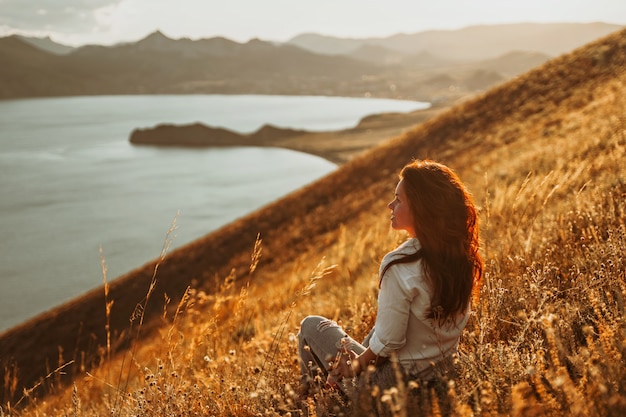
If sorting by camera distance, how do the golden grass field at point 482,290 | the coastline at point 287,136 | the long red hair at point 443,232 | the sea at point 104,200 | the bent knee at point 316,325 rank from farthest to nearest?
the coastline at point 287,136 → the sea at point 104,200 → the bent knee at point 316,325 → the long red hair at point 443,232 → the golden grass field at point 482,290

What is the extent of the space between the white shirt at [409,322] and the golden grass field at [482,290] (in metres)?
0.16

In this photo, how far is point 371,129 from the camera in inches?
2687

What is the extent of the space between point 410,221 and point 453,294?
40 cm

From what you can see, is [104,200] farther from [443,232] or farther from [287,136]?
[443,232]

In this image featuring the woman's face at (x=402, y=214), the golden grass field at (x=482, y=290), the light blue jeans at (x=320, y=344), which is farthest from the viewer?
the light blue jeans at (x=320, y=344)

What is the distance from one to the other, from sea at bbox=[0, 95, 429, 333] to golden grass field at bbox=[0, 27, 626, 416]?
1004mm

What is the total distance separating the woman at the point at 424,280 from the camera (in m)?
2.44

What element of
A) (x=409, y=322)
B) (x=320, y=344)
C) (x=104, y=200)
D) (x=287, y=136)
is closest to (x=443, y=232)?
(x=409, y=322)

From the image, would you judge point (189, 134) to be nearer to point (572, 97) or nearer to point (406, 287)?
point (572, 97)

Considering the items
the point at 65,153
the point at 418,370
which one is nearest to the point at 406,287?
the point at 418,370

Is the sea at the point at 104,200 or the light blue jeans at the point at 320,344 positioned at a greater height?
the light blue jeans at the point at 320,344

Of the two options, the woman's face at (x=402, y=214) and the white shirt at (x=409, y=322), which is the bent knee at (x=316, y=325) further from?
the woman's face at (x=402, y=214)

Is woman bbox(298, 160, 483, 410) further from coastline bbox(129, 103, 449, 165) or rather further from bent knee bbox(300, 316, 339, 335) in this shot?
coastline bbox(129, 103, 449, 165)

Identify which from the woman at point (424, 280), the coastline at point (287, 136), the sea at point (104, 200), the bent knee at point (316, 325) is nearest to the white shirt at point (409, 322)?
the woman at point (424, 280)
